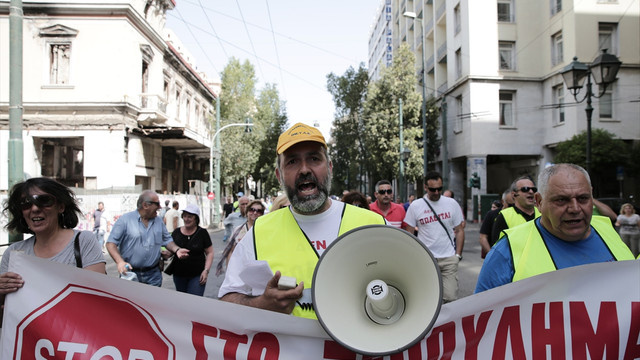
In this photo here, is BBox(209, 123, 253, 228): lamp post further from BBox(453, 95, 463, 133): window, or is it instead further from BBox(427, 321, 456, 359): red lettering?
BBox(427, 321, 456, 359): red lettering

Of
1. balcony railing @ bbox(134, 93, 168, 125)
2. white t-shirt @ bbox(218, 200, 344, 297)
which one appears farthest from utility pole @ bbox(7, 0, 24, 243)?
balcony railing @ bbox(134, 93, 168, 125)

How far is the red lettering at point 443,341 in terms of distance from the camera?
6.64 feet

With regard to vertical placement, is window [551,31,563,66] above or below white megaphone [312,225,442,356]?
above

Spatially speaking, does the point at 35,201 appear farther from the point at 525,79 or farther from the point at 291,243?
the point at 525,79

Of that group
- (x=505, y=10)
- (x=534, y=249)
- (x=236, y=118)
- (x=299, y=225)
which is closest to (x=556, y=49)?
(x=505, y=10)

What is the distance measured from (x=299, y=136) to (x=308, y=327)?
861 mm

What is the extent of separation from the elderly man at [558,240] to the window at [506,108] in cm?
2468

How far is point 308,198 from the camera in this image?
2.18 metres

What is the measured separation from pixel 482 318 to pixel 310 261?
2.71 feet

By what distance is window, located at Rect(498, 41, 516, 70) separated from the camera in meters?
25.0

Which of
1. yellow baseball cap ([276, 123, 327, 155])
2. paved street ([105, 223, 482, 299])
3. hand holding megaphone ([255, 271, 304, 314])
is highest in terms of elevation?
yellow baseball cap ([276, 123, 327, 155])

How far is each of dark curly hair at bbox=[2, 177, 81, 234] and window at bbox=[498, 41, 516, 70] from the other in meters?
25.6

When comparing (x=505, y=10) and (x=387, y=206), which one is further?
(x=505, y=10)

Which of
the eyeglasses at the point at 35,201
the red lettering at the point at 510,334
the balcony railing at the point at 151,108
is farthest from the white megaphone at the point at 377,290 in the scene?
the balcony railing at the point at 151,108
